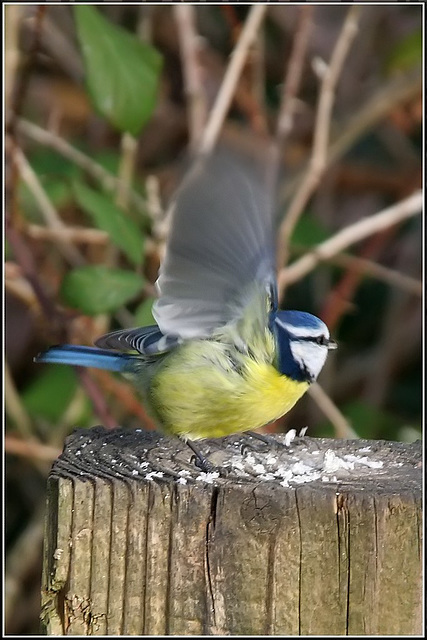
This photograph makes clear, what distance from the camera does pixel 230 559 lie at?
1593 millimetres

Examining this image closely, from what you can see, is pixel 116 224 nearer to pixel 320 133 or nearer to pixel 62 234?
→ pixel 62 234

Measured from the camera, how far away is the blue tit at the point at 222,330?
79.7 inches

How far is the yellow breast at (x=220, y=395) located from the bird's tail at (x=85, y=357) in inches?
11.0

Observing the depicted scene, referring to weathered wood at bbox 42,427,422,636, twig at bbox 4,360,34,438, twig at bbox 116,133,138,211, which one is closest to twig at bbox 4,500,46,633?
twig at bbox 4,360,34,438

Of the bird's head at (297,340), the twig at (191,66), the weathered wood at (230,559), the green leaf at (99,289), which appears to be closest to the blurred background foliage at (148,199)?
the green leaf at (99,289)

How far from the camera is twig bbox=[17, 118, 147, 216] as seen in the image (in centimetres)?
315

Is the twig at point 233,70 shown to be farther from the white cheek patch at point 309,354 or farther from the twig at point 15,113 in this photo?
the white cheek patch at point 309,354

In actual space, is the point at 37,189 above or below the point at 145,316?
above

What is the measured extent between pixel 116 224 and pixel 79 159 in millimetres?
559

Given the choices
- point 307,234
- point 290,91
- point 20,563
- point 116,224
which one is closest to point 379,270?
point 307,234

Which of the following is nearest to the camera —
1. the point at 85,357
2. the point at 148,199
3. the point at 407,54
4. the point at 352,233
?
the point at 85,357

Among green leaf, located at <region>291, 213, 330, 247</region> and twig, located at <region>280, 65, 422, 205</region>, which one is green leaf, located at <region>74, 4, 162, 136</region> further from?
twig, located at <region>280, 65, 422, 205</region>

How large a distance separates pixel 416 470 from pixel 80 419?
1.89 m

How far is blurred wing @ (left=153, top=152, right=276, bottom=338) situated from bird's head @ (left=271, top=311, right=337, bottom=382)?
13 centimetres
